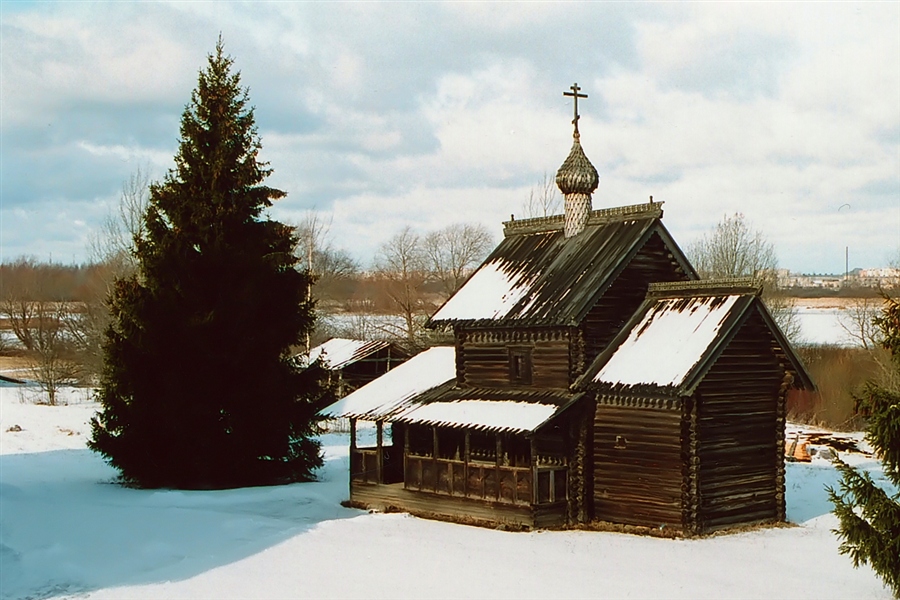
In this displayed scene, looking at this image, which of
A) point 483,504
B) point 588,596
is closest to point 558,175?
point 483,504

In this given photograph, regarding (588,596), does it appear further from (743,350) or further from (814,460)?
(814,460)

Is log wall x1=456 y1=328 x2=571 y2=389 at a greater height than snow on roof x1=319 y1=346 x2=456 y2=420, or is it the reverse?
log wall x1=456 y1=328 x2=571 y2=389

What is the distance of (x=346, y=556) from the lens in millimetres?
19922

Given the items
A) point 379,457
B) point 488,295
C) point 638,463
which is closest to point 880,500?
point 638,463

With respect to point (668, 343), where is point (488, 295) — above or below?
above

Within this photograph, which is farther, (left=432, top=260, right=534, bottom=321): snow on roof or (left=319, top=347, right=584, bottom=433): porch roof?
(left=432, top=260, right=534, bottom=321): snow on roof

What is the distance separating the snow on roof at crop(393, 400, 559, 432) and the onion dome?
693cm

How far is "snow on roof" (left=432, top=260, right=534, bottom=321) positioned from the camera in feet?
89.4

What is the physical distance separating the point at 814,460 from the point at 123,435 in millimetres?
26201

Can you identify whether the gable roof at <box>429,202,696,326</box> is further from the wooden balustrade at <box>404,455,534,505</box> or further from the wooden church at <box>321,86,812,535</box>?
the wooden balustrade at <box>404,455,534,505</box>

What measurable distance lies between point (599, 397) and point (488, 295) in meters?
5.60

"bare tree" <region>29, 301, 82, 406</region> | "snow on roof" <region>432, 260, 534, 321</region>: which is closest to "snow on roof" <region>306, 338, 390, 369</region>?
"bare tree" <region>29, 301, 82, 406</region>

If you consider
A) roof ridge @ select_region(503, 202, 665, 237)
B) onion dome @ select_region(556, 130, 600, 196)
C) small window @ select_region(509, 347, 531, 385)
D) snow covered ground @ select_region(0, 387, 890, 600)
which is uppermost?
onion dome @ select_region(556, 130, 600, 196)

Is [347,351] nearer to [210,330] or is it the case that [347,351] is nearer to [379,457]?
[210,330]
